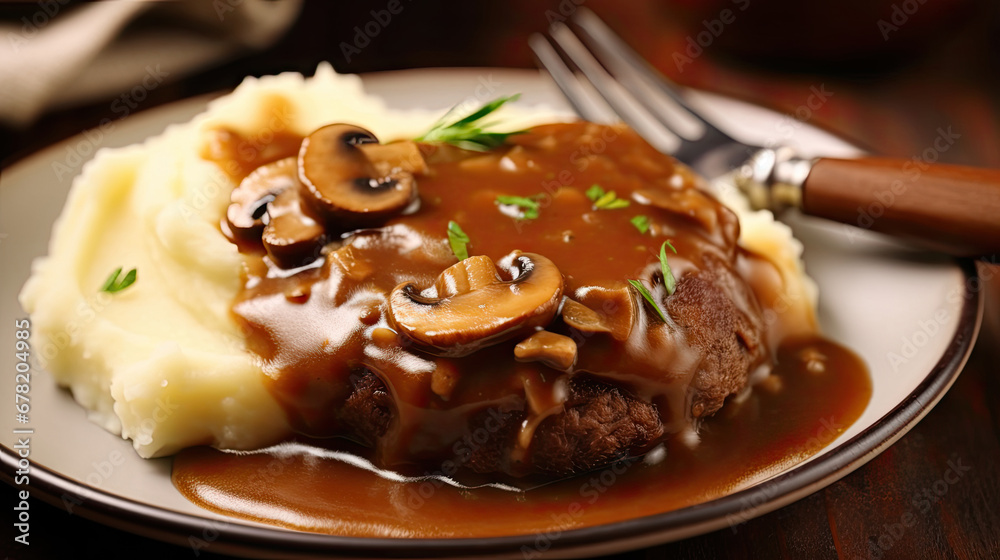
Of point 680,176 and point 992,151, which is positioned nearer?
point 680,176

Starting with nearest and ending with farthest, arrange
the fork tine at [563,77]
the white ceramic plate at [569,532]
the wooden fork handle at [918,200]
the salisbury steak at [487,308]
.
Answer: the white ceramic plate at [569,532] → the salisbury steak at [487,308] → the wooden fork handle at [918,200] → the fork tine at [563,77]

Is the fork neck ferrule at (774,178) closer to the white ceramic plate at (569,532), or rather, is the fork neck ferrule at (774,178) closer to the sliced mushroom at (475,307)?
the white ceramic plate at (569,532)

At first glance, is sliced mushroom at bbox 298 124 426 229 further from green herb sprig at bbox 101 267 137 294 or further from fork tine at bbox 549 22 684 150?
fork tine at bbox 549 22 684 150

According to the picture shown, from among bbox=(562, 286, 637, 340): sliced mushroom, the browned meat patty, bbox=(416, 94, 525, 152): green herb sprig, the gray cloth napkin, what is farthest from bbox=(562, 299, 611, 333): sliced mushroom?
the gray cloth napkin

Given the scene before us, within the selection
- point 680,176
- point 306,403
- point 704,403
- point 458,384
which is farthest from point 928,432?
point 306,403

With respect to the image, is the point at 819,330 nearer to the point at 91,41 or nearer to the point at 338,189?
the point at 338,189

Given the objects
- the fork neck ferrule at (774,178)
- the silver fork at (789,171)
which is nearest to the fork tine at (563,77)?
the silver fork at (789,171)
